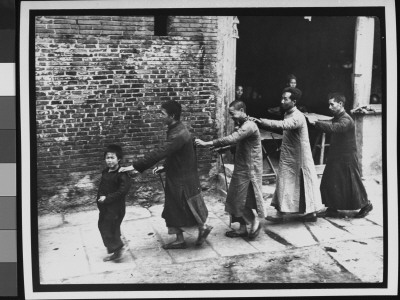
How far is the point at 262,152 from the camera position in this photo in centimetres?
501

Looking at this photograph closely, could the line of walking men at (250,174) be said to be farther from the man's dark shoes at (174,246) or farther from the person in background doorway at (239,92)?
the person in background doorway at (239,92)

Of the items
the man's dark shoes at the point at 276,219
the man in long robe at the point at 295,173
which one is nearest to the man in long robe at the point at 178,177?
the man's dark shoes at the point at 276,219

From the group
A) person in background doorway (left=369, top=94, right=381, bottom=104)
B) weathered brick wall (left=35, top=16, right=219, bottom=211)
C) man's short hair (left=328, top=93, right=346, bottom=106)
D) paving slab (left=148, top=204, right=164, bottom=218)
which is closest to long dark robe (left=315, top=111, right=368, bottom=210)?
man's short hair (left=328, top=93, right=346, bottom=106)

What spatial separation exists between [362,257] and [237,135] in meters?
1.78

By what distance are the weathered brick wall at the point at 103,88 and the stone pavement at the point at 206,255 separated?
0.33 m

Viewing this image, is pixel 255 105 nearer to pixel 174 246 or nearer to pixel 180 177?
pixel 180 177

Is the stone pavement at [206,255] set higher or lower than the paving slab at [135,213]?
lower

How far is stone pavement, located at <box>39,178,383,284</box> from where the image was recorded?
4.79 meters

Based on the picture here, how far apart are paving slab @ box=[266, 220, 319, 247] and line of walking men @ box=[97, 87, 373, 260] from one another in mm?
89

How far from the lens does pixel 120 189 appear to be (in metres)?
4.83

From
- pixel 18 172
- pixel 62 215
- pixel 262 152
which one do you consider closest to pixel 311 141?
pixel 262 152

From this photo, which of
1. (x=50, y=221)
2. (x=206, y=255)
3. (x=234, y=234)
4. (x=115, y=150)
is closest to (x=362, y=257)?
(x=234, y=234)

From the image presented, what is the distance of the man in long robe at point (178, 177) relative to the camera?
15.9 feet

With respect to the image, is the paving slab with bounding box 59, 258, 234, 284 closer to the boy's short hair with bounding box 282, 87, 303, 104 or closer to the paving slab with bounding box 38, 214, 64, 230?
the paving slab with bounding box 38, 214, 64, 230
